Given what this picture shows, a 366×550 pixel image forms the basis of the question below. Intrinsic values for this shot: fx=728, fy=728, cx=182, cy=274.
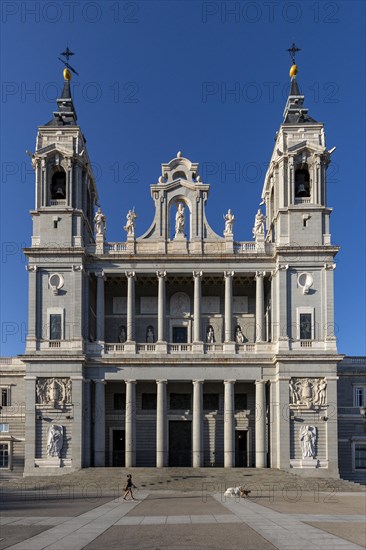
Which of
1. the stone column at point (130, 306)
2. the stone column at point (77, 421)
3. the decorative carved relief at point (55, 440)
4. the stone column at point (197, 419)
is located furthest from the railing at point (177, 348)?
the decorative carved relief at point (55, 440)

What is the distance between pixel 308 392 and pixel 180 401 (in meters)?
10.9

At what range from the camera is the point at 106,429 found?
58625mm

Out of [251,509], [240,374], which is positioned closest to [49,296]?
[240,374]

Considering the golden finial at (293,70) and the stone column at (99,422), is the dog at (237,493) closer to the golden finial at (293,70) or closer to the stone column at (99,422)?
the stone column at (99,422)

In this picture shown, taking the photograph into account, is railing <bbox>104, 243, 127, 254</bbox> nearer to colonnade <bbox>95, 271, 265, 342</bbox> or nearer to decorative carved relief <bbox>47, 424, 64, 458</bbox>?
colonnade <bbox>95, 271, 265, 342</bbox>

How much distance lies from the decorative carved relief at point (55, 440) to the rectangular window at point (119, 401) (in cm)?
599

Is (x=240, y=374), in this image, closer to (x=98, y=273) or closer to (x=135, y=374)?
(x=135, y=374)

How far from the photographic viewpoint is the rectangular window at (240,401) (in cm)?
5937

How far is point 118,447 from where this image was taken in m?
58.9

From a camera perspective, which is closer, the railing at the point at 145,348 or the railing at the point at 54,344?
the railing at the point at 54,344

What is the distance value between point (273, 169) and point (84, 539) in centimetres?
4365

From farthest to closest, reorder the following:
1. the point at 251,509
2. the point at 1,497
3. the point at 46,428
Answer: the point at 46,428 < the point at 1,497 < the point at 251,509

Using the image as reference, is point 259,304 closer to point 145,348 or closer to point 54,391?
point 145,348

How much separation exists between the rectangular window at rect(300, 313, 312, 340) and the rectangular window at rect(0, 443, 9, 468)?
25.4 metres
